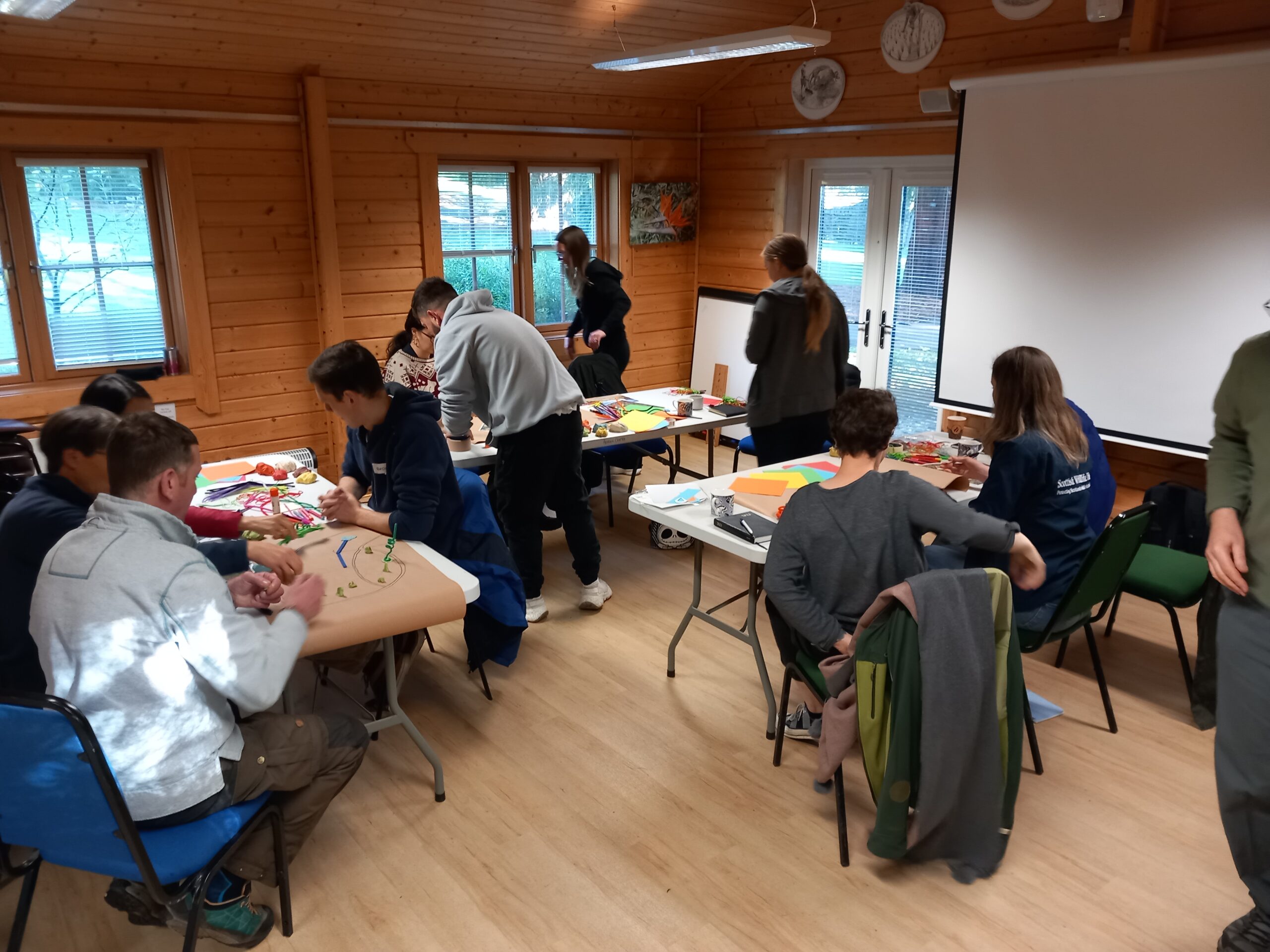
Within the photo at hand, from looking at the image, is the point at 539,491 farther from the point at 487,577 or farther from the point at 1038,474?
the point at 1038,474

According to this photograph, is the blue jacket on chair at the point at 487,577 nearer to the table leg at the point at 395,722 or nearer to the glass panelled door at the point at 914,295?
the table leg at the point at 395,722

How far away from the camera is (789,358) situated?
14.3 ft

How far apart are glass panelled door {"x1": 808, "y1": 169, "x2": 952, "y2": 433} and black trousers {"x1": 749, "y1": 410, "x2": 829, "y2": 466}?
147cm

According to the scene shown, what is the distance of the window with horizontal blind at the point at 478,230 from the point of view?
19.9 feet

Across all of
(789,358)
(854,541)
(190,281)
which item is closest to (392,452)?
(854,541)

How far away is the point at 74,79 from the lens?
4555 mm

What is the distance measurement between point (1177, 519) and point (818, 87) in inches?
135

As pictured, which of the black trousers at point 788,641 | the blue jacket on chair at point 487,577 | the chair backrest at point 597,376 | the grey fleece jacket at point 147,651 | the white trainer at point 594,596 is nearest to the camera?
the grey fleece jacket at point 147,651

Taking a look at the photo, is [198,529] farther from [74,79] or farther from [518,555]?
[74,79]

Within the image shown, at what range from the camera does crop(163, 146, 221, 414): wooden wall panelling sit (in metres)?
4.93

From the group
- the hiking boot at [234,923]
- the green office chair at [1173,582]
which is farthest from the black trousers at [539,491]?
the green office chair at [1173,582]

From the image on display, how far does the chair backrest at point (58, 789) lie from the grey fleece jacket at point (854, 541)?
156 cm

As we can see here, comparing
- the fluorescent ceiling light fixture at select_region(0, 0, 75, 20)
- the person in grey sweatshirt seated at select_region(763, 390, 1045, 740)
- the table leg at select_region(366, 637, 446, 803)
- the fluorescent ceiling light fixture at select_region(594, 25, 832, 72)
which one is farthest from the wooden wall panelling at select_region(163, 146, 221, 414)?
the person in grey sweatshirt seated at select_region(763, 390, 1045, 740)

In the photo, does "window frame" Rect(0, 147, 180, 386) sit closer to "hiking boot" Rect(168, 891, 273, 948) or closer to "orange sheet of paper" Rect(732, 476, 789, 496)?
"orange sheet of paper" Rect(732, 476, 789, 496)
